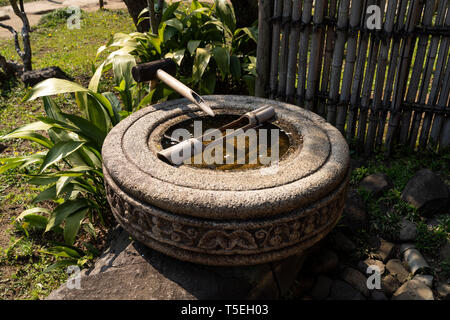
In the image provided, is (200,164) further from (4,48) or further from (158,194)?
(4,48)

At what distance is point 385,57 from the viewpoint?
333cm

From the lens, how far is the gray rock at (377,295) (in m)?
2.45

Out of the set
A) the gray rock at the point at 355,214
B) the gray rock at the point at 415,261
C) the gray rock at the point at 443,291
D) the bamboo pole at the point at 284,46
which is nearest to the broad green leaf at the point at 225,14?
the bamboo pole at the point at 284,46

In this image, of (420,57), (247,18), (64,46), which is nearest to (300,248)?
(420,57)

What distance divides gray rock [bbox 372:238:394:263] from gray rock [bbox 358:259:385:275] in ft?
0.14

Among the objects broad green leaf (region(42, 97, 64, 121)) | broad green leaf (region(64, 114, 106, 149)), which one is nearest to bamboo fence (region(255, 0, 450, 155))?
broad green leaf (region(64, 114, 106, 149))

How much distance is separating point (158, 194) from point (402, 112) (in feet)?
7.86

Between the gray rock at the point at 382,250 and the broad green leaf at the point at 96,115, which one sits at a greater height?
the broad green leaf at the point at 96,115

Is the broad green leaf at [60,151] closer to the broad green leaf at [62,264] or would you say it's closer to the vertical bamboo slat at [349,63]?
the broad green leaf at [62,264]

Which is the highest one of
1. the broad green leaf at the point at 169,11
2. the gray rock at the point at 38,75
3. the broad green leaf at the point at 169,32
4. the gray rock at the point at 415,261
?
the broad green leaf at the point at 169,11

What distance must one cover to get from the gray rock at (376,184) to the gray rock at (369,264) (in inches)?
25.0

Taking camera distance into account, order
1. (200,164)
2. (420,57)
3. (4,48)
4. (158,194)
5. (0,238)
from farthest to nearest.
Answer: (4,48) → (420,57) → (0,238) → (200,164) → (158,194)

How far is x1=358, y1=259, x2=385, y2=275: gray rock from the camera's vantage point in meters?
2.63

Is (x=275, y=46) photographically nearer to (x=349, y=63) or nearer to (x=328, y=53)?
(x=328, y=53)
